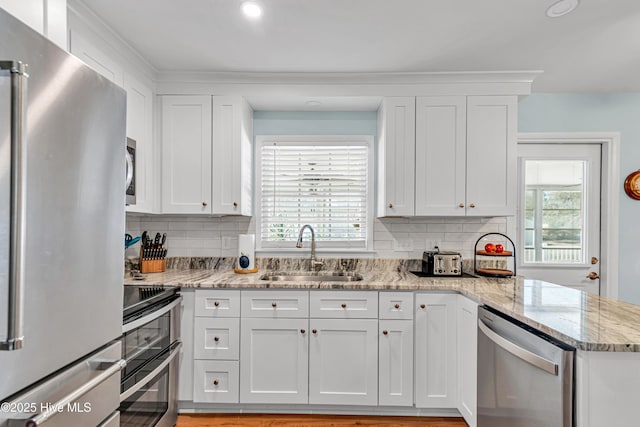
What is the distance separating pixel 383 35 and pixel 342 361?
2.03 m

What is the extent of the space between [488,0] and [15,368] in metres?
2.32

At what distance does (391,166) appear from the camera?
8.43 feet

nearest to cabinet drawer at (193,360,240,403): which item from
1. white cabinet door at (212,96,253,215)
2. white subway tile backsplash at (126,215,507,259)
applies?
white subway tile backsplash at (126,215,507,259)

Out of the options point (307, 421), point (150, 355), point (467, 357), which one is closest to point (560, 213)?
point (467, 357)

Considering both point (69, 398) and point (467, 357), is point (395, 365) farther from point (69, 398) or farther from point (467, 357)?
point (69, 398)

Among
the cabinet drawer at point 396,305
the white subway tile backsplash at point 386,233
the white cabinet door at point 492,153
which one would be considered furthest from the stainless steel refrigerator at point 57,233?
the white cabinet door at point 492,153

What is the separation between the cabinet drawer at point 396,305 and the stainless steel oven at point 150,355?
4.32 ft

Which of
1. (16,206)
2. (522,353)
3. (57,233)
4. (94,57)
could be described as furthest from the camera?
(94,57)

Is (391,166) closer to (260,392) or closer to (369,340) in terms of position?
(369,340)

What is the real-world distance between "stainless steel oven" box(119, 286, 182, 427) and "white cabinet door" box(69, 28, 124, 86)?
50.5 inches

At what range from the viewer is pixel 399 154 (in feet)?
8.41

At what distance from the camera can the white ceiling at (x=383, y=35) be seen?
1.77 m

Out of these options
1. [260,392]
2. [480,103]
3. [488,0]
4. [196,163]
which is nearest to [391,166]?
[480,103]

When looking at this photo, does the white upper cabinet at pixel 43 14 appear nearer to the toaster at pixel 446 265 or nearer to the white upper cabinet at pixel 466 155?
the white upper cabinet at pixel 466 155
